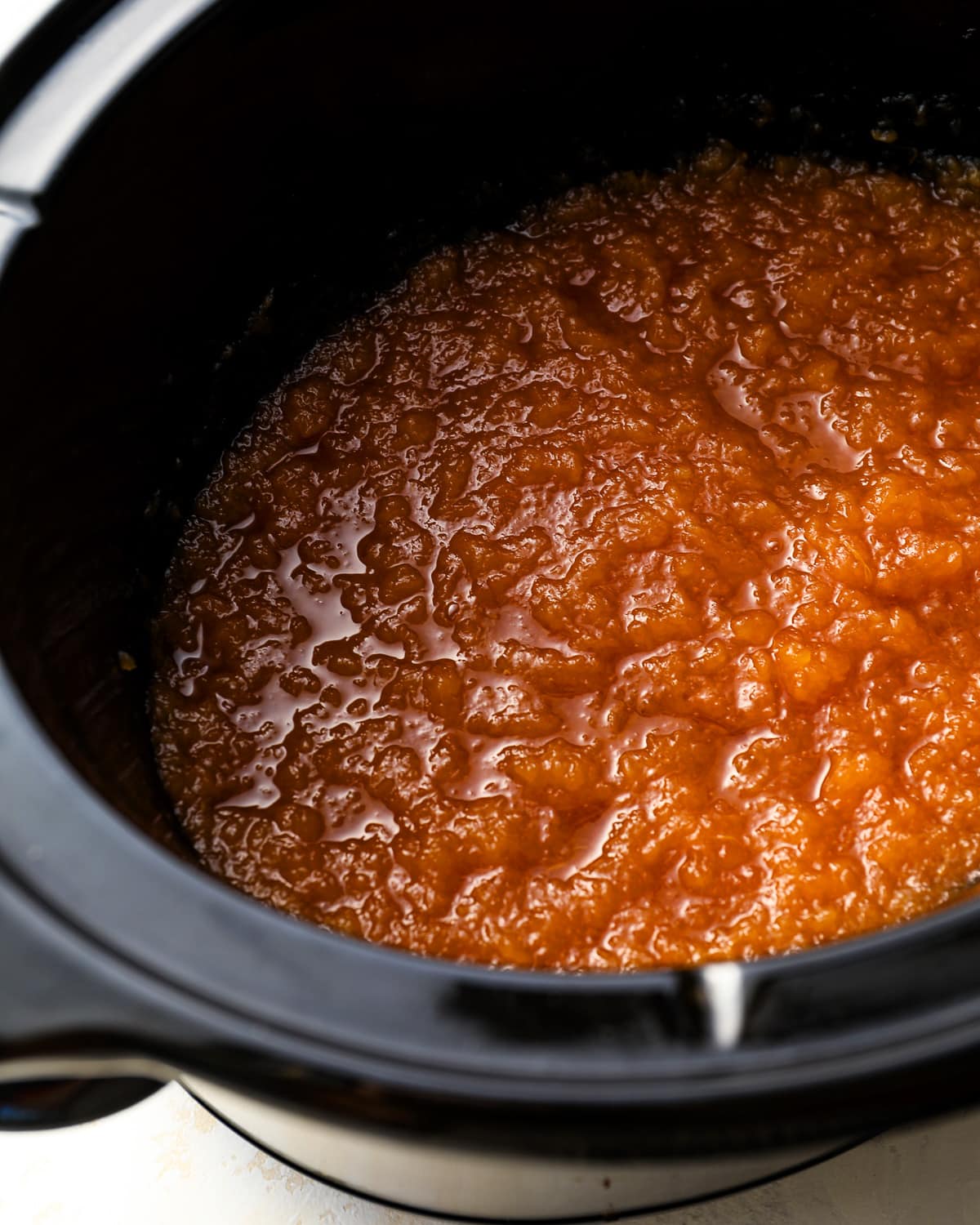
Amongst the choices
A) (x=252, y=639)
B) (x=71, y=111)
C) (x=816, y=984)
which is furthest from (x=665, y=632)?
(x=71, y=111)

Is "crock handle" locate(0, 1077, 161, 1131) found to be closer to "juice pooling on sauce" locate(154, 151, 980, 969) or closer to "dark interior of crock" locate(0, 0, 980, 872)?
"dark interior of crock" locate(0, 0, 980, 872)

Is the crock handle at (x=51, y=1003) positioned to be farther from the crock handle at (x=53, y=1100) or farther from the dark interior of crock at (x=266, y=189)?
the dark interior of crock at (x=266, y=189)

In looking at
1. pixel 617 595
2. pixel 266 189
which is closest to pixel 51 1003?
pixel 617 595

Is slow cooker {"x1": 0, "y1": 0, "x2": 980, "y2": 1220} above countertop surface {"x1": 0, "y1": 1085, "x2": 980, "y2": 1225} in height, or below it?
above

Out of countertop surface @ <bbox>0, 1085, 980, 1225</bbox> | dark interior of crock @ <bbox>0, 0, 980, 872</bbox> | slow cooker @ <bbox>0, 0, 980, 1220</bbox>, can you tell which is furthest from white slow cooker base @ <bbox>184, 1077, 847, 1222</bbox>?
dark interior of crock @ <bbox>0, 0, 980, 872</bbox>

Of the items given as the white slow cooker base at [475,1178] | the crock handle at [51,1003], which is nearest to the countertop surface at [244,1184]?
the white slow cooker base at [475,1178]
